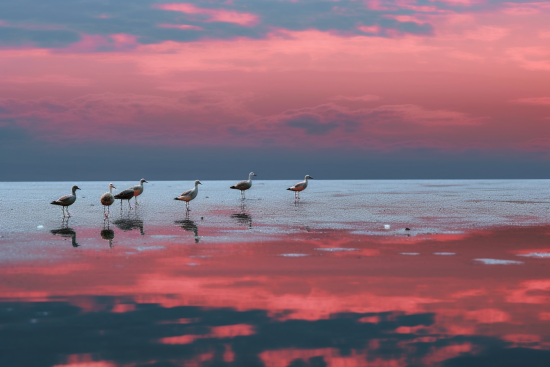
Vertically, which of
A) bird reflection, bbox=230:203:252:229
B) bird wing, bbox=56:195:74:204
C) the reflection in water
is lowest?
the reflection in water

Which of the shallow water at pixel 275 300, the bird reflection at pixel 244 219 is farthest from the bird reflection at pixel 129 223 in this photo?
the bird reflection at pixel 244 219

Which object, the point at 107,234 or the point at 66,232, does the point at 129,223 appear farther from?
the point at 107,234

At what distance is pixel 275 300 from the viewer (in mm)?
10164

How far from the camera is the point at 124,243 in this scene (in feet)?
59.0

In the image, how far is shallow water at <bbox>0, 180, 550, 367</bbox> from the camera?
741 centimetres

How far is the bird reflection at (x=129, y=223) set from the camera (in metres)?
22.7

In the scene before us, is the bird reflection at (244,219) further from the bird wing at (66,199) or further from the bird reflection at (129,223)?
the bird wing at (66,199)

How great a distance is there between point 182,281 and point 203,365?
4.97 meters

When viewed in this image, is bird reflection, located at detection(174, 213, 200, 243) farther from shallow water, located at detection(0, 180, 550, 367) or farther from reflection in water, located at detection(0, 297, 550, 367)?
reflection in water, located at detection(0, 297, 550, 367)

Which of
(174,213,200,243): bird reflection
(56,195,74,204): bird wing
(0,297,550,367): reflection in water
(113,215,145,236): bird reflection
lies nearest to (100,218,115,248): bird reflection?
(113,215,145,236): bird reflection

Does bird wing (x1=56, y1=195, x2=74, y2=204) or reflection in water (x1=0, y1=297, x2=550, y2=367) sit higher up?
bird wing (x1=56, y1=195, x2=74, y2=204)

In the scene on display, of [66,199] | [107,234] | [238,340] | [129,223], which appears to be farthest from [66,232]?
[238,340]

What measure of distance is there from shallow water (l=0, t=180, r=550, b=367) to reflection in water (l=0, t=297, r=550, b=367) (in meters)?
0.03

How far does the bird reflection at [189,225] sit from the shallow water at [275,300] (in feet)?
3.19
